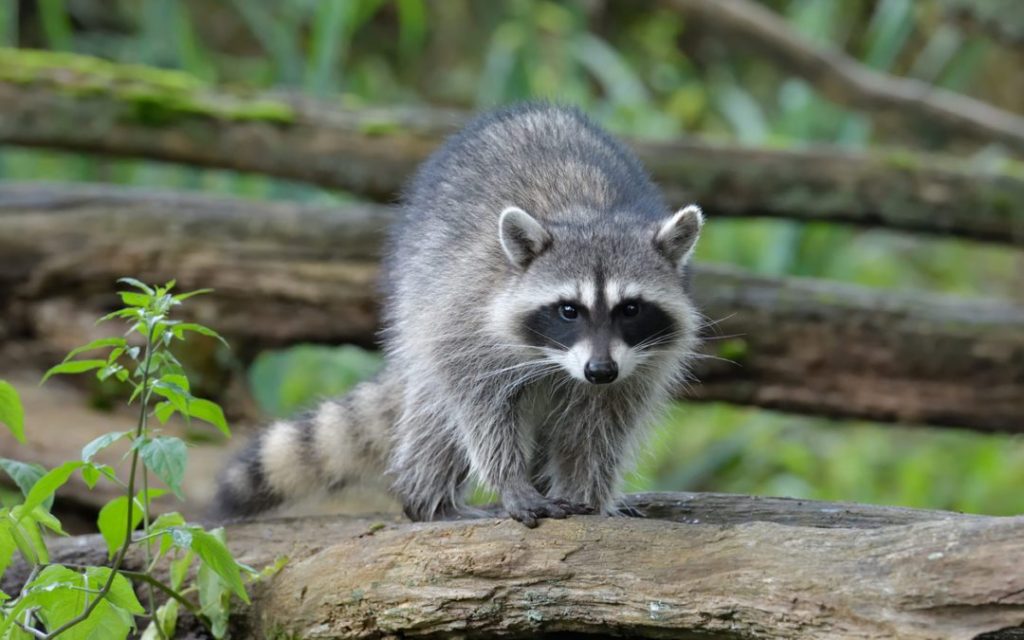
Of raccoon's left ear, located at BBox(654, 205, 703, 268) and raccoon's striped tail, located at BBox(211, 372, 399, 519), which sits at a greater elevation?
raccoon's left ear, located at BBox(654, 205, 703, 268)

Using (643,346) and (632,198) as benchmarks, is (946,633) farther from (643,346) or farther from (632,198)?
(632,198)

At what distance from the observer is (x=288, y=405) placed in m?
5.83

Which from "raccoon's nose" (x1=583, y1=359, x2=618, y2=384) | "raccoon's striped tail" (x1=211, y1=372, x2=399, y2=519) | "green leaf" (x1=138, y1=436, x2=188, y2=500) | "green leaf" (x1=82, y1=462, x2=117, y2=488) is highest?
"raccoon's nose" (x1=583, y1=359, x2=618, y2=384)

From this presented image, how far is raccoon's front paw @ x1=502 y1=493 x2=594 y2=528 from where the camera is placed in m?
2.89

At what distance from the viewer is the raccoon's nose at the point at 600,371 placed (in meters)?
2.89

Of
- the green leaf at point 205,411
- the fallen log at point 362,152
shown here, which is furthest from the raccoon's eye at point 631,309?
the fallen log at point 362,152

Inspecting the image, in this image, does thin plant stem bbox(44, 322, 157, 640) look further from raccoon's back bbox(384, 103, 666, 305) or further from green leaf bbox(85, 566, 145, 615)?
raccoon's back bbox(384, 103, 666, 305)

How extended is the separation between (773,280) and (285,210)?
1937 millimetres

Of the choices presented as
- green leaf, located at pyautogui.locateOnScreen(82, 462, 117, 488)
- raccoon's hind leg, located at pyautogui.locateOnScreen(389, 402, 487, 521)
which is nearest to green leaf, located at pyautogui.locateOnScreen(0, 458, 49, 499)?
green leaf, located at pyautogui.locateOnScreen(82, 462, 117, 488)

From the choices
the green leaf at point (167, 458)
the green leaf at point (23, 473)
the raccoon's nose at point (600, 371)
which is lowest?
the green leaf at point (23, 473)

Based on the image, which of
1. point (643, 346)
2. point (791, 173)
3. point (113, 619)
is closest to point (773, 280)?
point (791, 173)

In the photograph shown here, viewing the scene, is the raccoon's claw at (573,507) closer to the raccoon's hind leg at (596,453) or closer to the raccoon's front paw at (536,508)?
the raccoon's front paw at (536,508)

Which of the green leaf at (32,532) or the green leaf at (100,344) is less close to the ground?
the green leaf at (100,344)

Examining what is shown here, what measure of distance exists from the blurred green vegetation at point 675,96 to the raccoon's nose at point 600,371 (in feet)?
2.39
